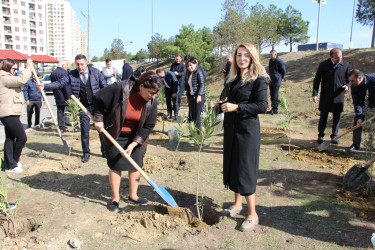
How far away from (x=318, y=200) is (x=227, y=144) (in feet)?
5.47

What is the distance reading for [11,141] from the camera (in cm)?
481

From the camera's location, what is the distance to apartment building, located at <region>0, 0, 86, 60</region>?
91.2 metres

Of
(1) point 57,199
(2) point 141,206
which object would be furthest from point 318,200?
(1) point 57,199

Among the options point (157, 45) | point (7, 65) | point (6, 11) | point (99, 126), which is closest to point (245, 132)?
point (99, 126)

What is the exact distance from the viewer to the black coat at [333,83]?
6.11 metres

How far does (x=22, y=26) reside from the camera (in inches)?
3765

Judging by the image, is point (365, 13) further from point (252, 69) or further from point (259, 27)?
point (252, 69)

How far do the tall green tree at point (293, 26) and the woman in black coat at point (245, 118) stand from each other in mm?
38724

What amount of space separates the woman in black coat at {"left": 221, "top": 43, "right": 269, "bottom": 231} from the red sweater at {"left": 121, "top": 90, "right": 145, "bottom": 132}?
102cm

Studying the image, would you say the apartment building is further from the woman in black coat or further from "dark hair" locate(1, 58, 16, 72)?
the woman in black coat

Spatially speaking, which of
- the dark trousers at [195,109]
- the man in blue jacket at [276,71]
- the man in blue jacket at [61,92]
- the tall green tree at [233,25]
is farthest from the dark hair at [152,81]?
the tall green tree at [233,25]

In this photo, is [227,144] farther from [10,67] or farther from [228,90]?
[10,67]

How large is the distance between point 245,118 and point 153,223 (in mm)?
1520

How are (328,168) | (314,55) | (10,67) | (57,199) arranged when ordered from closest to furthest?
(57,199) → (10,67) → (328,168) → (314,55)
